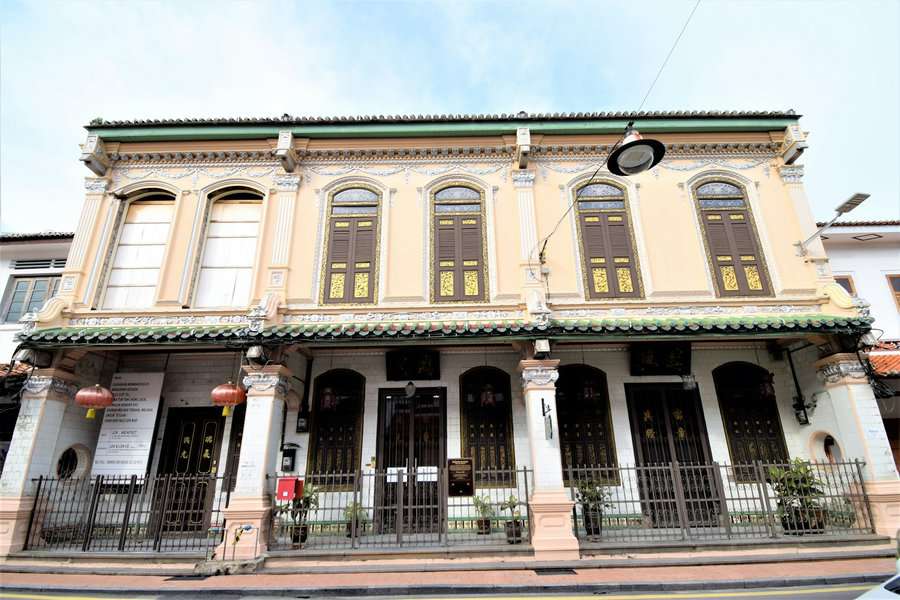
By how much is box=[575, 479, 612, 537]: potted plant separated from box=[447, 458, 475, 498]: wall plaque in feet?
Result: 7.03

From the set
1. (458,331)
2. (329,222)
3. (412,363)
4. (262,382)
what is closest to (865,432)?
(458,331)

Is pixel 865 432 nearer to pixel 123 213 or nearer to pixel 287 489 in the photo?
pixel 287 489

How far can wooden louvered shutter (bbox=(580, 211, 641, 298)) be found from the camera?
1073 centimetres

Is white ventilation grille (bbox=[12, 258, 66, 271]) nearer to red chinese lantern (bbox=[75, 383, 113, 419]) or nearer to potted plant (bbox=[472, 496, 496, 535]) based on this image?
red chinese lantern (bbox=[75, 383, 113, 419])

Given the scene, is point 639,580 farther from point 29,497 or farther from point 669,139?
point 29,497

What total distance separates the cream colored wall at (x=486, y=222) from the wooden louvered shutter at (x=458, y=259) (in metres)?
0.30

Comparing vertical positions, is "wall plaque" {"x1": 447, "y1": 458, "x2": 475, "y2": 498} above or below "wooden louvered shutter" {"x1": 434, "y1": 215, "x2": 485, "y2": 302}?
below

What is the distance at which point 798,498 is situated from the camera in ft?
28.1

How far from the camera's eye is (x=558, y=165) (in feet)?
39.2

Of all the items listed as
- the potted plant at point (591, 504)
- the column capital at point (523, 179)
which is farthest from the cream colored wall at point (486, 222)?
the potted plant at point (591, 504)

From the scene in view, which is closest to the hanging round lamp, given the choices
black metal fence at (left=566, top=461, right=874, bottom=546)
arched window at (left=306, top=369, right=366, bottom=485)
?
black metal fence at (left=566, top=461, right=874, bottom=546)

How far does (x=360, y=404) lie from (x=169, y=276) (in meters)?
5.52

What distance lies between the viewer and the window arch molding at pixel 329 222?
10766 mm

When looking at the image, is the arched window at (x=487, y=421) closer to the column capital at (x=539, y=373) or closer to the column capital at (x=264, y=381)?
the column capital at (x=539, y=373)
